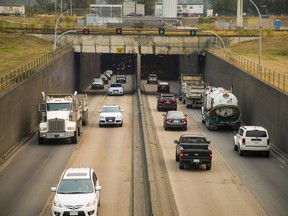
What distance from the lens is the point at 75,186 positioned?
2636 cm

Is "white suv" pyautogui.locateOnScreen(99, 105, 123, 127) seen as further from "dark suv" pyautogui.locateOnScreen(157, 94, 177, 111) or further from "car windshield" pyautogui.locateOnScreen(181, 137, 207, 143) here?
"car windshield" pyautogui.locateOnScreen(181, 137, 207, 143)

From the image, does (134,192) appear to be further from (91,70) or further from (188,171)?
(91,70)

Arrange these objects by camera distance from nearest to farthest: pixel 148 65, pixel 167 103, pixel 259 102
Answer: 1. pixel 259 102
2. pixel 167 103
3. pixel 148 65

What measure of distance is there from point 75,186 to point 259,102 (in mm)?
28834

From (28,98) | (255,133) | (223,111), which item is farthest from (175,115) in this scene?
(255,133)

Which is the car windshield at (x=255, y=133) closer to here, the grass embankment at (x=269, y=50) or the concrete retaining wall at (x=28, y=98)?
the concrete retaining wall at (x=28, y=98)

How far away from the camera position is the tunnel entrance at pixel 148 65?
446 feet

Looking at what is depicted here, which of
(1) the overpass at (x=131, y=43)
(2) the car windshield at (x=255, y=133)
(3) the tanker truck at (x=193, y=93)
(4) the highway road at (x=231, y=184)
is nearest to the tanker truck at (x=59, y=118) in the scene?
(4) the highway road at (x=231, y=184)

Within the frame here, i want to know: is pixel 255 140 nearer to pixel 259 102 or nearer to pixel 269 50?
pixel 259 102

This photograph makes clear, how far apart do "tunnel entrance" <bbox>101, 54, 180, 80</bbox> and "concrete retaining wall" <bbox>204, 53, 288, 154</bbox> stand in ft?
188

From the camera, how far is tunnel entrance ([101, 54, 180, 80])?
135875 millimetres

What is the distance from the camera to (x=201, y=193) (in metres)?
32.0

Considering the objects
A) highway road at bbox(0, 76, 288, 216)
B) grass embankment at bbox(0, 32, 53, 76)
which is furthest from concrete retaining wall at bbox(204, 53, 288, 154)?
grass embankment at bbox(0, 32, 53, 76)

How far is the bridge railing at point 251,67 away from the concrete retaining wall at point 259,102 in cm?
84
